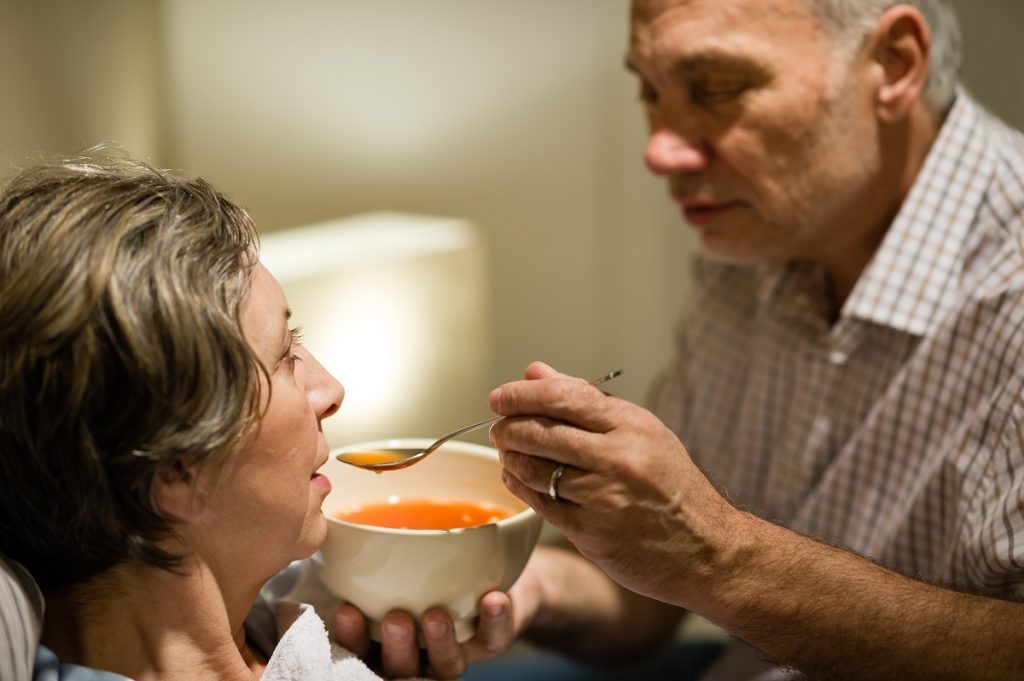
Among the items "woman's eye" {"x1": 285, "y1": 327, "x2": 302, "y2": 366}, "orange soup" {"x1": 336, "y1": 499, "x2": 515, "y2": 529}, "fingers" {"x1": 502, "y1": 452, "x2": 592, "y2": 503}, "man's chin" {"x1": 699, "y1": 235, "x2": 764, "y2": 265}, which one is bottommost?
"orange soup" {"x1": 336, "y1": 499, "x2": 515, "y2": 529}

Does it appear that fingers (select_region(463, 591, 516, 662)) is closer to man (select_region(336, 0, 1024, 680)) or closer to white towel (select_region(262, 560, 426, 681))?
man (select_region(336, 0, 1024, 680))

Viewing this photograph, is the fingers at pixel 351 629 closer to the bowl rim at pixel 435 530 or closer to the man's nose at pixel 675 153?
the bowl rim at pixel 435 530

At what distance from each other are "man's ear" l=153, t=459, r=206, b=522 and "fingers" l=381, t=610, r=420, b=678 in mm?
258

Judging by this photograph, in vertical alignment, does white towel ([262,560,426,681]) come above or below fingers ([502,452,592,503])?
below

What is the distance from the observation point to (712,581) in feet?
3.68

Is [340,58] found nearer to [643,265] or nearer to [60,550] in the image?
[643,265]

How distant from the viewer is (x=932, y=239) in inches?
61.4

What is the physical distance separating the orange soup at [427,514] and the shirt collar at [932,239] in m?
0.70

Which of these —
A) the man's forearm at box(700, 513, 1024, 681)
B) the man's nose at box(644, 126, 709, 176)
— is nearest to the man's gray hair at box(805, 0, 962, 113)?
the man's nose at box(644, 126, 709, 176)

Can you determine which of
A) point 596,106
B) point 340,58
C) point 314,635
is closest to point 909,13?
point 596,106

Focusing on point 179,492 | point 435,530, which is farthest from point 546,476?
point 179,492

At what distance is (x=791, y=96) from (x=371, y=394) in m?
0.96

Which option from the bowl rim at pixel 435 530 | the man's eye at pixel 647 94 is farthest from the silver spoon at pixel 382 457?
the man's eye at pixel 647 94

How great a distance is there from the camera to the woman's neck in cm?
97
